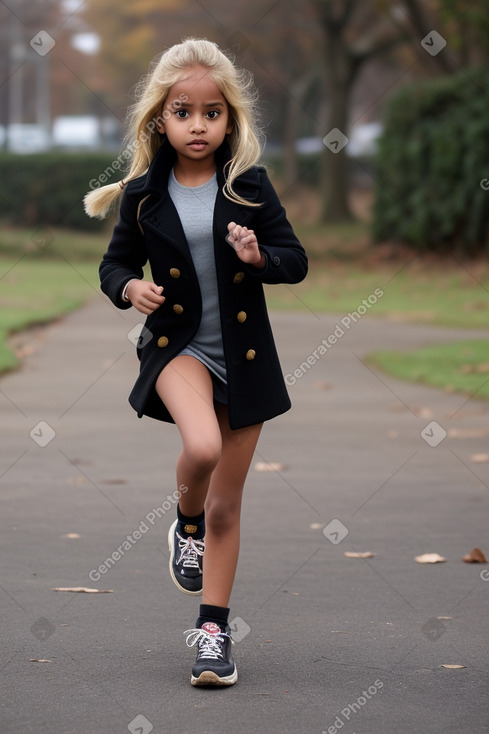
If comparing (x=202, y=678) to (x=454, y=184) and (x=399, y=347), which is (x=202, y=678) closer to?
(x=399, y=347)

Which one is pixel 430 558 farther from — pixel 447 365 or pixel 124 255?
pixel 447 365

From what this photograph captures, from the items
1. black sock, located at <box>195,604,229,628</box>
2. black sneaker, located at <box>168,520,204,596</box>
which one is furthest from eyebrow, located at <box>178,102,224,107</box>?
black sock, located at <box>195,604,229,628</box>

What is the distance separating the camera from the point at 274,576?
524 cm

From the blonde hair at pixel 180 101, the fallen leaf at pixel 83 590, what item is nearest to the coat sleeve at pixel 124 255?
the blonde hair at pixel 180 101

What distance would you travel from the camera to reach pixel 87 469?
7.38m

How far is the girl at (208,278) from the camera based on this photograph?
396 centimetres

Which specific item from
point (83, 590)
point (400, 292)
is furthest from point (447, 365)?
point (400, 292)

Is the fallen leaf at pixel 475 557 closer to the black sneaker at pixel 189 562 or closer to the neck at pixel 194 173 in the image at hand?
the black sneaker at pixel 189 562

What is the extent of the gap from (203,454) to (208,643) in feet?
1.94

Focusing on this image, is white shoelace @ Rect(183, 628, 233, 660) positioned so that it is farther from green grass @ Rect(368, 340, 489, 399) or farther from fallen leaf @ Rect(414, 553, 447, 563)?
green grass @ Rect(368, 340, 489, 399)

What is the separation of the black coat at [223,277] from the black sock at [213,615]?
0.57 metres

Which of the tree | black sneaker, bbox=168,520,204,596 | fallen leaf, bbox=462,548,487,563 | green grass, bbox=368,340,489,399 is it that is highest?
the tree

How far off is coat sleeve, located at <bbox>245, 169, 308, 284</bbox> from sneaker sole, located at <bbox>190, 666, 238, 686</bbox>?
118 cm

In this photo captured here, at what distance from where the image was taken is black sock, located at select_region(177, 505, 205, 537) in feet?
13.7
